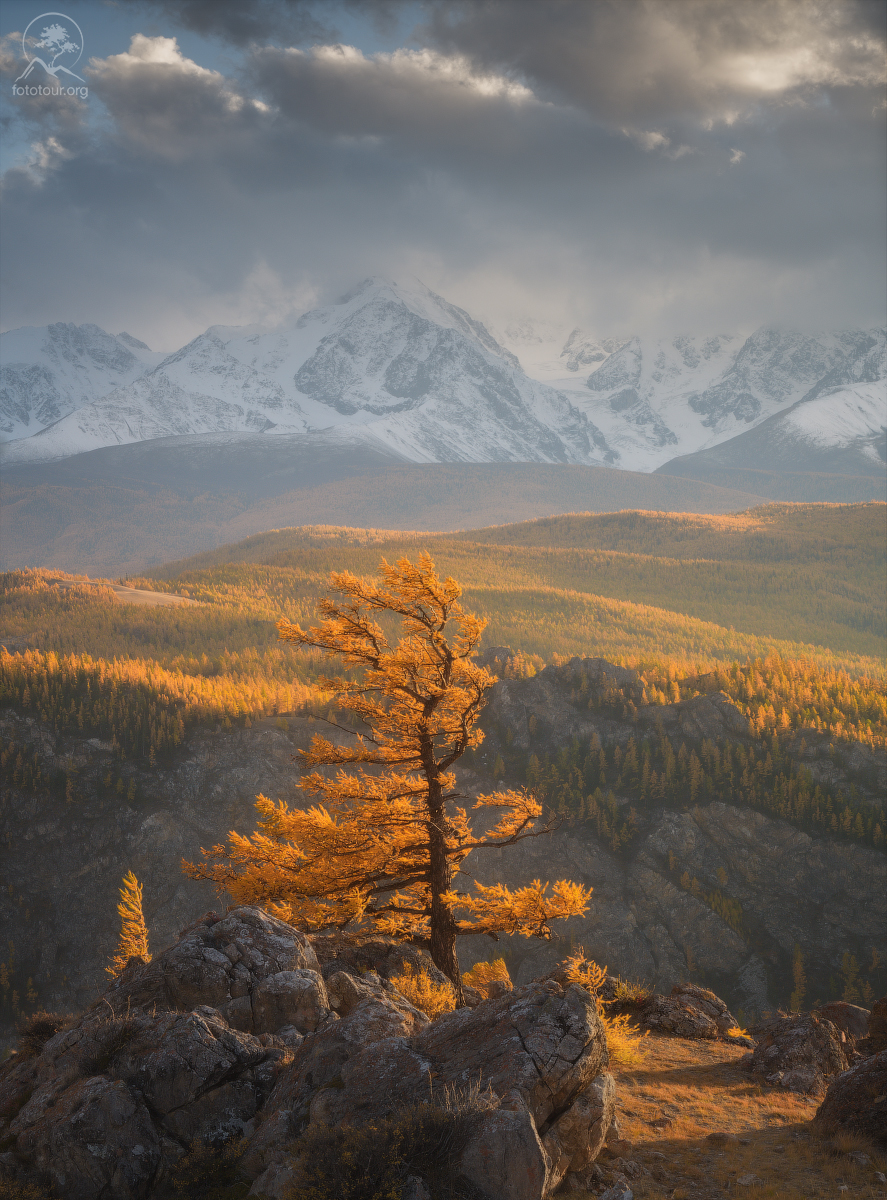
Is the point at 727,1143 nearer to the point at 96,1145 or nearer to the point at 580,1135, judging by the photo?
the point at 580,1135

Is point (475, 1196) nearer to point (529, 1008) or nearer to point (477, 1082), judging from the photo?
point (477, 1082)

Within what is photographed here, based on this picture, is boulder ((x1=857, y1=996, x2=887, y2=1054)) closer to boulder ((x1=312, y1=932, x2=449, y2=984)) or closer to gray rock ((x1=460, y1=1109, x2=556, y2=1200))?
boulder ((x1=312, y1=932, x2=449, y2=984))

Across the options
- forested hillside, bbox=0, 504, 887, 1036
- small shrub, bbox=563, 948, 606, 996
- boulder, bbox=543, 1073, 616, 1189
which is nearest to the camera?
boulder, bbox=543, 1073, 616, 1189

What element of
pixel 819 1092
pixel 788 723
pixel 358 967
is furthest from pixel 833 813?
pixel 358 967

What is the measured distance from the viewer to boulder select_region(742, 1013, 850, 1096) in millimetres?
19578

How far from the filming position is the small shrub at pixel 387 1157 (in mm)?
9078

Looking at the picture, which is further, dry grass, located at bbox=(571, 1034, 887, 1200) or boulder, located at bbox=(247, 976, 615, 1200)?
dry grass, located at bbox=(571, 1034, 887, 1200)

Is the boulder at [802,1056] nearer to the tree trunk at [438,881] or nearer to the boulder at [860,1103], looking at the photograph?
the boulder at [860,1103]

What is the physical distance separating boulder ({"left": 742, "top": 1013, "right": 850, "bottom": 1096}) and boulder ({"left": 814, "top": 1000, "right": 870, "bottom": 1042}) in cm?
338

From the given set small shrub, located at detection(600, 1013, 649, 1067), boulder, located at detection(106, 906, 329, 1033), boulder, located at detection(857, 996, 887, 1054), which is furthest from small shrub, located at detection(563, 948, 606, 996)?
boulder, located at detection(106, 906, 329, 1033)

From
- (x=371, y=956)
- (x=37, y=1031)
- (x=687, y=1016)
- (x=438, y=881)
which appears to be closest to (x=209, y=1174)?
(x=37, y=1031)

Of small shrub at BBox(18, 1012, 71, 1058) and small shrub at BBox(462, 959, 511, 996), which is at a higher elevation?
small shrub at BBox(18, 1012, 71, 1058)

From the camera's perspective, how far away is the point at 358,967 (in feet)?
65.7

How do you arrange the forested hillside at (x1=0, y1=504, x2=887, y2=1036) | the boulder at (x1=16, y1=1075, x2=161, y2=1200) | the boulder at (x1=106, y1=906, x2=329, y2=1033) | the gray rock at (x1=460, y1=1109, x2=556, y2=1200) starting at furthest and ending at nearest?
the forested hillside at (x1=0, y1=504, x2=887, y2=1036)
the boulder at (x1=106, y1=906, x2=329, y2=1033)
the boulder at (x1=16, y1=1075, x2=161, y2=1200)
the gray rock at (x1=460, y1=1109, x2=556, y2=1200)
